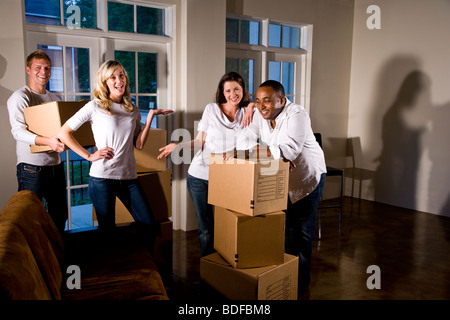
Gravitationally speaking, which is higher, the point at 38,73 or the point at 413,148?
the point at 38,73

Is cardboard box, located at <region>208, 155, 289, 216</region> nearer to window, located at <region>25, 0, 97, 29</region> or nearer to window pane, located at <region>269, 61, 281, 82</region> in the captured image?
window, located at <region>25, 0, 97, 29</region>

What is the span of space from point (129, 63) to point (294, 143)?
2.16 metres

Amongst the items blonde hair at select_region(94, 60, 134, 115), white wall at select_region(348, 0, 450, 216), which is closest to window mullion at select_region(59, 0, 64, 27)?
blonde hair at select_region(94, 60, 134, 115)

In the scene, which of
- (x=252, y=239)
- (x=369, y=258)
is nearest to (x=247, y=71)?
(x=369, y=258)

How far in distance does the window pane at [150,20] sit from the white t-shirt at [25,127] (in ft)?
4.71

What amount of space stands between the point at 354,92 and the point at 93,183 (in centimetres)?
422

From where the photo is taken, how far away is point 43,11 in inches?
133

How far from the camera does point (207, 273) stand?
246cm

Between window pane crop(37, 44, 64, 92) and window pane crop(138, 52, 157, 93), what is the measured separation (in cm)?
73

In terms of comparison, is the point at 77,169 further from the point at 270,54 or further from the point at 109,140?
the point at 270,54

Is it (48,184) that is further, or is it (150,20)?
(150,20)

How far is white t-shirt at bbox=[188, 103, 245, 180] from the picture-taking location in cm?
279
